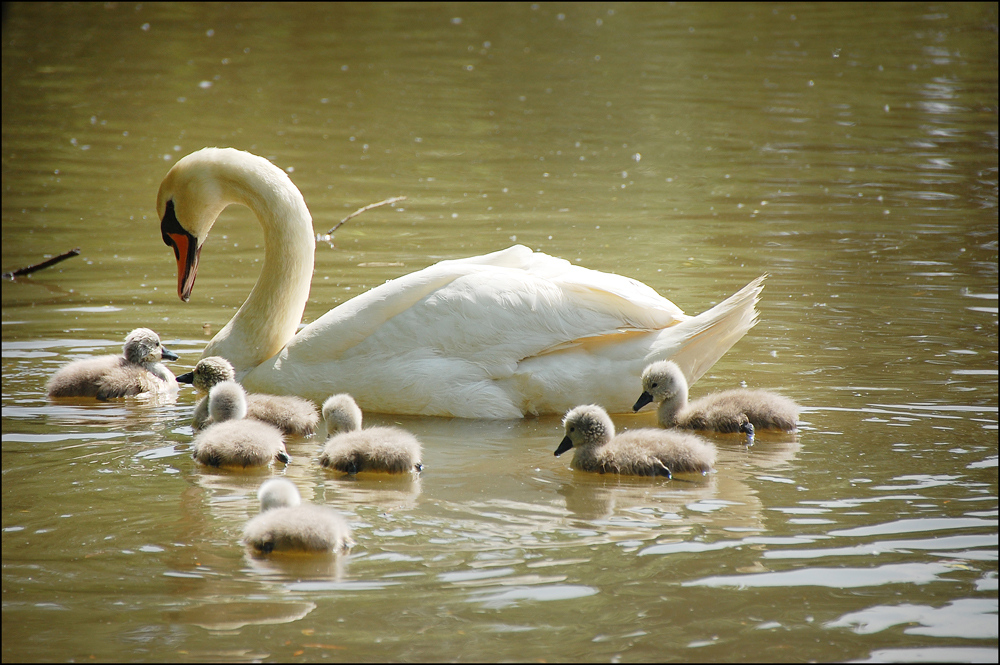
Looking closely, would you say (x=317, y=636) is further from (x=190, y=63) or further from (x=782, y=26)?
(x=782, y=26)

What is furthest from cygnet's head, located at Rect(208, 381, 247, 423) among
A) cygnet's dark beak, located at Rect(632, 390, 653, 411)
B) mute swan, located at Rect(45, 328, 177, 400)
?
cygnet's dark beak, located at Rect(632, 390, 653, 411)

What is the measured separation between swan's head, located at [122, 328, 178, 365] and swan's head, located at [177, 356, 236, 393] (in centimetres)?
60

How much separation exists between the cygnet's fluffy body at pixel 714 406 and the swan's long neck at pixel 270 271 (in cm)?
220

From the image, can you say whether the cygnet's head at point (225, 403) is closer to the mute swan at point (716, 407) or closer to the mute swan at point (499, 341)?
the mute swan at point (499, 341)

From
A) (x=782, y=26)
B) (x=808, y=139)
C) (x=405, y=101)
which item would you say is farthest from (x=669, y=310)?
(x=782, y=26)

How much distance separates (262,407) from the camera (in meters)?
6.37

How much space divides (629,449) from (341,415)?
1.41m

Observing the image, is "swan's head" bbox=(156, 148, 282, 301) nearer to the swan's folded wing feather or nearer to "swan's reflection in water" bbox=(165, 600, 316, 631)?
the swan's folded wing feather

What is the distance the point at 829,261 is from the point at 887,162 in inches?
204

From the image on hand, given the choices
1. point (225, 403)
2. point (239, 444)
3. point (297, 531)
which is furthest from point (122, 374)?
point (297, 531)

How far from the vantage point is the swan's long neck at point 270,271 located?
7094mm

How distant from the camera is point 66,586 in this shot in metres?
4.31

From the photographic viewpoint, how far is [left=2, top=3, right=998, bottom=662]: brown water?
4094 mm

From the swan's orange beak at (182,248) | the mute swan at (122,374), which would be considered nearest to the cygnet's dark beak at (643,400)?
the mute swan at (122,374)
